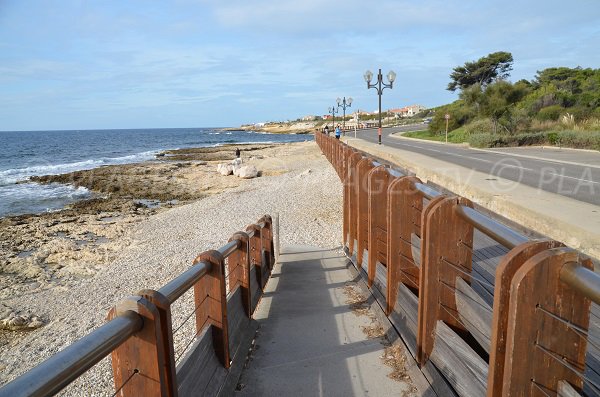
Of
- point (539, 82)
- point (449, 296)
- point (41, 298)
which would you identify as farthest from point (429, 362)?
point (539, 82)

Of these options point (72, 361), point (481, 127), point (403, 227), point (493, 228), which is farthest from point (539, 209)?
point (481, 127)

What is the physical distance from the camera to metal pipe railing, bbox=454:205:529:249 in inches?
83.6

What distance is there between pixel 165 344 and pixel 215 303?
1.10 metres

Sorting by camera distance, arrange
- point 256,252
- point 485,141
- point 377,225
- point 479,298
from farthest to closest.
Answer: point 485,141 → point 256,252 → point 377,225 → point 479,298

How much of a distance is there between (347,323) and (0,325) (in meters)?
6.75

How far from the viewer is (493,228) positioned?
2.36m

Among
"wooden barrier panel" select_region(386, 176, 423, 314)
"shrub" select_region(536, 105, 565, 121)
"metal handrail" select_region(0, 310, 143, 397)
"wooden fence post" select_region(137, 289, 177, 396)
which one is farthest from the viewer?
"shrub" select_region(536, 105, 565, 121)

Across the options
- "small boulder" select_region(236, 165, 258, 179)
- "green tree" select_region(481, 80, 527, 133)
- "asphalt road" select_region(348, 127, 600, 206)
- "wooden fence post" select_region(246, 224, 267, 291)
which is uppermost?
"green tree" select_region(481, 80, 527, 133)

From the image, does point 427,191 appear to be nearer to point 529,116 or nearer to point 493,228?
point 493,228

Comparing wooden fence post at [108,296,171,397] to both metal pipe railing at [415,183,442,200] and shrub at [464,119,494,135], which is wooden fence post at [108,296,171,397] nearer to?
metal pipe railing at [415,183,442,200]

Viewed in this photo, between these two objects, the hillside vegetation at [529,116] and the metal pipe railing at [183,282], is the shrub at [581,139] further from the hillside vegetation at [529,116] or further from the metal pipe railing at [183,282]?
the metal pipe railing at [183,282]

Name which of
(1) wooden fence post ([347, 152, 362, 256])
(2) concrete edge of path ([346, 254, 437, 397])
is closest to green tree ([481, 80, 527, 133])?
(1) wooden fence post ([347, 152, 362, 256])

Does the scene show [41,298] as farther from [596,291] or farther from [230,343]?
[596,291]

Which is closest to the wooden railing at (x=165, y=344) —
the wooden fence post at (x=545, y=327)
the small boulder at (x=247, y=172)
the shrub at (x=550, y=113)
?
the wooden fence post at (x=545, y=327)
